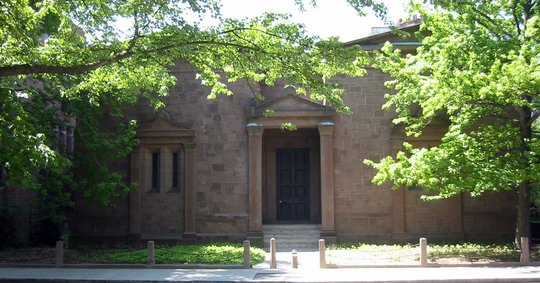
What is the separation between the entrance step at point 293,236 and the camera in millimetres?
20469

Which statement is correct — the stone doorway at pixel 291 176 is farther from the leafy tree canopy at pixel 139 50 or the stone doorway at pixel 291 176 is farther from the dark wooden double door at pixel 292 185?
the leafy tree canopy at pixel 139 50

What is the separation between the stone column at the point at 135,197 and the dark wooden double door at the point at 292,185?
18.2 ft

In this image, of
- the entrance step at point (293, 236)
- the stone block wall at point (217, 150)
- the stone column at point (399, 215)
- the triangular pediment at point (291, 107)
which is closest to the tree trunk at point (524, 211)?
the stone column at point (399, 215)

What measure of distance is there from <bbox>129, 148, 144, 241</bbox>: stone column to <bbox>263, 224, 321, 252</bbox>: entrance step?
4.93 metres

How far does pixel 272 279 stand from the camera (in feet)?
45.2

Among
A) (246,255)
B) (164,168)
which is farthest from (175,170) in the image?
(246,255)

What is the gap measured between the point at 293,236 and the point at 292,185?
3101 millimetres

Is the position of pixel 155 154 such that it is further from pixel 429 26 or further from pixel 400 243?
pixel 429 26

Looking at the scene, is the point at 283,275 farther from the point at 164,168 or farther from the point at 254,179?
the point at 164,168

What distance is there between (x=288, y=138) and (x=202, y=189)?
4.34 m

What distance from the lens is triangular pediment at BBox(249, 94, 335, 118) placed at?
21.2 metres

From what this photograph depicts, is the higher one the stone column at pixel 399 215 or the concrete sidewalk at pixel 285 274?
the stone column at pixel 399 215

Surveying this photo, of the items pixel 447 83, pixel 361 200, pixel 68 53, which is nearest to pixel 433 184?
pixel 447 83

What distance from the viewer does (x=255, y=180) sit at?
21250 millimetres
